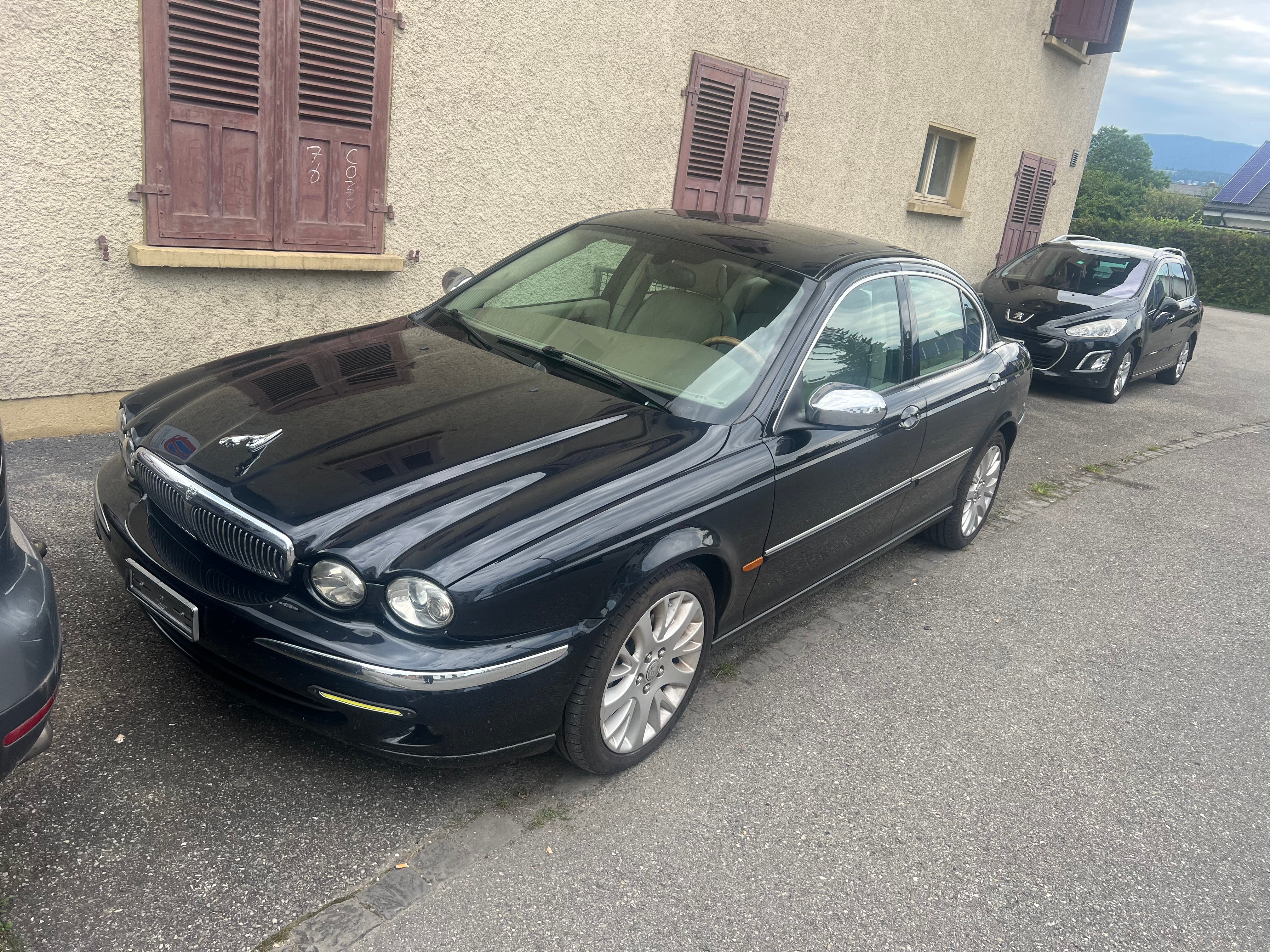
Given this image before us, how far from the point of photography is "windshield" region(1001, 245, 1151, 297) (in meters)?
10.4

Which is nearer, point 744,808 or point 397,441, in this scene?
point 397,441

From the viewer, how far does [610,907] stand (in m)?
2.51

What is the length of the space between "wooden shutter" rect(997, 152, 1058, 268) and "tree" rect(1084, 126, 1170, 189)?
258 ft

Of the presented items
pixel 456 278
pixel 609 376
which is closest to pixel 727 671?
pixel 609 376

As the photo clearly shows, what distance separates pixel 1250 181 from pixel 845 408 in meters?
54.6

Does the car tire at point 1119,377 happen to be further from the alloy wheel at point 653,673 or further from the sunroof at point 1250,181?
the sunroof at point 1250,181

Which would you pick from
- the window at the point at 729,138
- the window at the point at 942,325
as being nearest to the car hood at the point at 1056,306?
the window at the point at 729,138

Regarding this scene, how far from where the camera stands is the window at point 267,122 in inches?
199

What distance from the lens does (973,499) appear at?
530 cm

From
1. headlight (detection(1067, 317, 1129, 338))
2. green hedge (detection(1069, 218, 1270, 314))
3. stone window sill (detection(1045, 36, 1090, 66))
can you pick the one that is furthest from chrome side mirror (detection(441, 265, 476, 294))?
green hedge (detection(1069, 218, 1270, 314))

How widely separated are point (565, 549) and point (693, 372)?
1107 mm

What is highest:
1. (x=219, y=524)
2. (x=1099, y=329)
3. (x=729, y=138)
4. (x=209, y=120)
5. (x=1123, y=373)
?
(x=729, y=138)

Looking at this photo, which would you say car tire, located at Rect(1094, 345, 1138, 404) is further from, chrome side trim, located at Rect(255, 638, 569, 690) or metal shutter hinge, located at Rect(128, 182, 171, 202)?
chrome side trim, located at Rect(255, 638, 569, 690)

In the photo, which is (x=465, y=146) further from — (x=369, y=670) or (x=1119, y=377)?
(x=1119, y=377)
